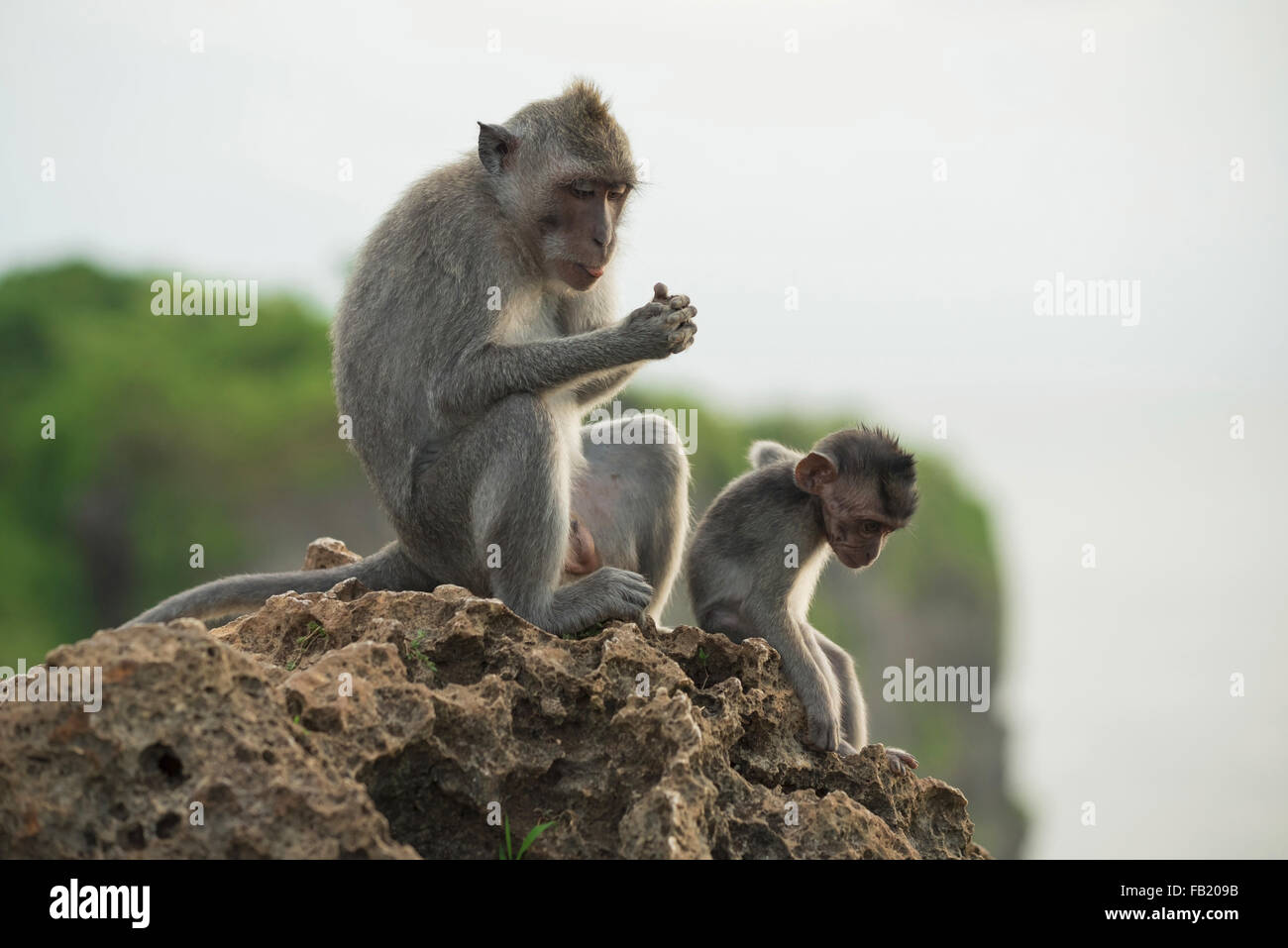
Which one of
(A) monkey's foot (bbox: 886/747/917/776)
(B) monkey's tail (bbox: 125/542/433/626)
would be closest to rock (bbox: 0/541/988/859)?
(A) monkey's foot (bbox: 886/747/917/776)

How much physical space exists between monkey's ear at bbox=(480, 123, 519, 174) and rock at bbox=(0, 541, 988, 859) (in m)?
2.97

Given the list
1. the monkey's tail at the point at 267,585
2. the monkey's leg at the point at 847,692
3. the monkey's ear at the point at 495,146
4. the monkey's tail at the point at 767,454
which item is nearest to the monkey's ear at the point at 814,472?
the monkey's tail at the point at 767,454

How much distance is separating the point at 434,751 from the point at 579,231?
3.59m

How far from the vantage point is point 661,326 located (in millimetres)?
7383

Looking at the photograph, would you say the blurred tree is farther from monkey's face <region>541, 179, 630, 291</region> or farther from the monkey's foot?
the monkey's foot

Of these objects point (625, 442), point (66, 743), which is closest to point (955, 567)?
point (625, 442)

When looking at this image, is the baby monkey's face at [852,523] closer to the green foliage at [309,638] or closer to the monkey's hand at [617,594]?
the monkey's hand at [617,594]

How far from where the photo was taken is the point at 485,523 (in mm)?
7285

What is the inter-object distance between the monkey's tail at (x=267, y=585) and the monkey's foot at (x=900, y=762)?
3101mm

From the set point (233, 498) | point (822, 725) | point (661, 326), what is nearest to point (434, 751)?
point (822, 725)

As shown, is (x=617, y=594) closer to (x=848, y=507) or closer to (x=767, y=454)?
(x=848, y=507)

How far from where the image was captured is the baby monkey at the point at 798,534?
291 inches

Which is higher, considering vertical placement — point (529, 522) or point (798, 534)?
point (529, 522)
